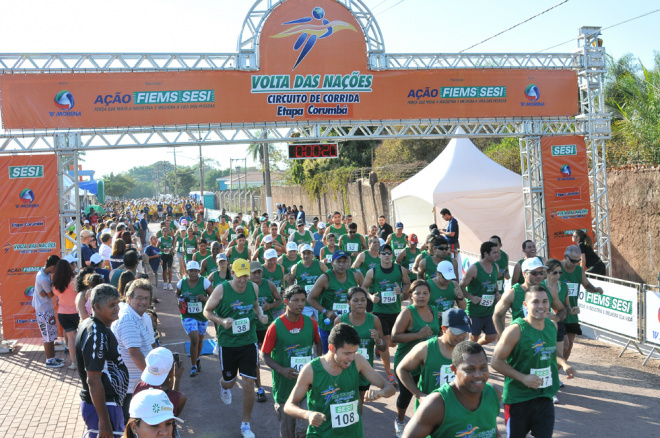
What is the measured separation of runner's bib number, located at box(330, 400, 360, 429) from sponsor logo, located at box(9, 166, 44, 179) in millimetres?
9361

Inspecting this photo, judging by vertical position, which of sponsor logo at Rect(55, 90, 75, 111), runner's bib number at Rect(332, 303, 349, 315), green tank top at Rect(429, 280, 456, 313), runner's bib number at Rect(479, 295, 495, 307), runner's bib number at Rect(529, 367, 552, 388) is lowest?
runner's bib number at Rect(529, 367, 552, 388)

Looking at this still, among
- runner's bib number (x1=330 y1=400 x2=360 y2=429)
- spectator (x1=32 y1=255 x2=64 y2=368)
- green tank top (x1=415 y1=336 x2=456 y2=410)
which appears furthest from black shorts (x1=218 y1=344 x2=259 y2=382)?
spectator (x1=32 y1=255 x2=64 y2=368)

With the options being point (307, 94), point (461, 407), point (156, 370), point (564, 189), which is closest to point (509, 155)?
point (564, 189)

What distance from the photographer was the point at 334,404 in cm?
445

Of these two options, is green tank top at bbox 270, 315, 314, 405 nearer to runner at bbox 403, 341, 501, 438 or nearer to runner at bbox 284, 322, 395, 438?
runner at bbox 284, 322, 395, 438

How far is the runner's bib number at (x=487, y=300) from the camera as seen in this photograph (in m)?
8.38

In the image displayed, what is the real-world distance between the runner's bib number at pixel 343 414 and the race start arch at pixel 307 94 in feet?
29.0

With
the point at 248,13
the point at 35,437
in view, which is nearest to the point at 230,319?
the point at 35,437

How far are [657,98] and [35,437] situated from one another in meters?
18.6

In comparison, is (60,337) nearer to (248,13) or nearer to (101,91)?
(101,91)

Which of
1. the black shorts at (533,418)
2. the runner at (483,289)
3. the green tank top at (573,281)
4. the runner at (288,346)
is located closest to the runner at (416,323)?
the runner at (288,346)

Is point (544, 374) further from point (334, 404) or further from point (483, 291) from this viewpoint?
point (483, 291)

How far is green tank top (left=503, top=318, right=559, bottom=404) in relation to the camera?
17.0 feet

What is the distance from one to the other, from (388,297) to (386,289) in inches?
4.4
